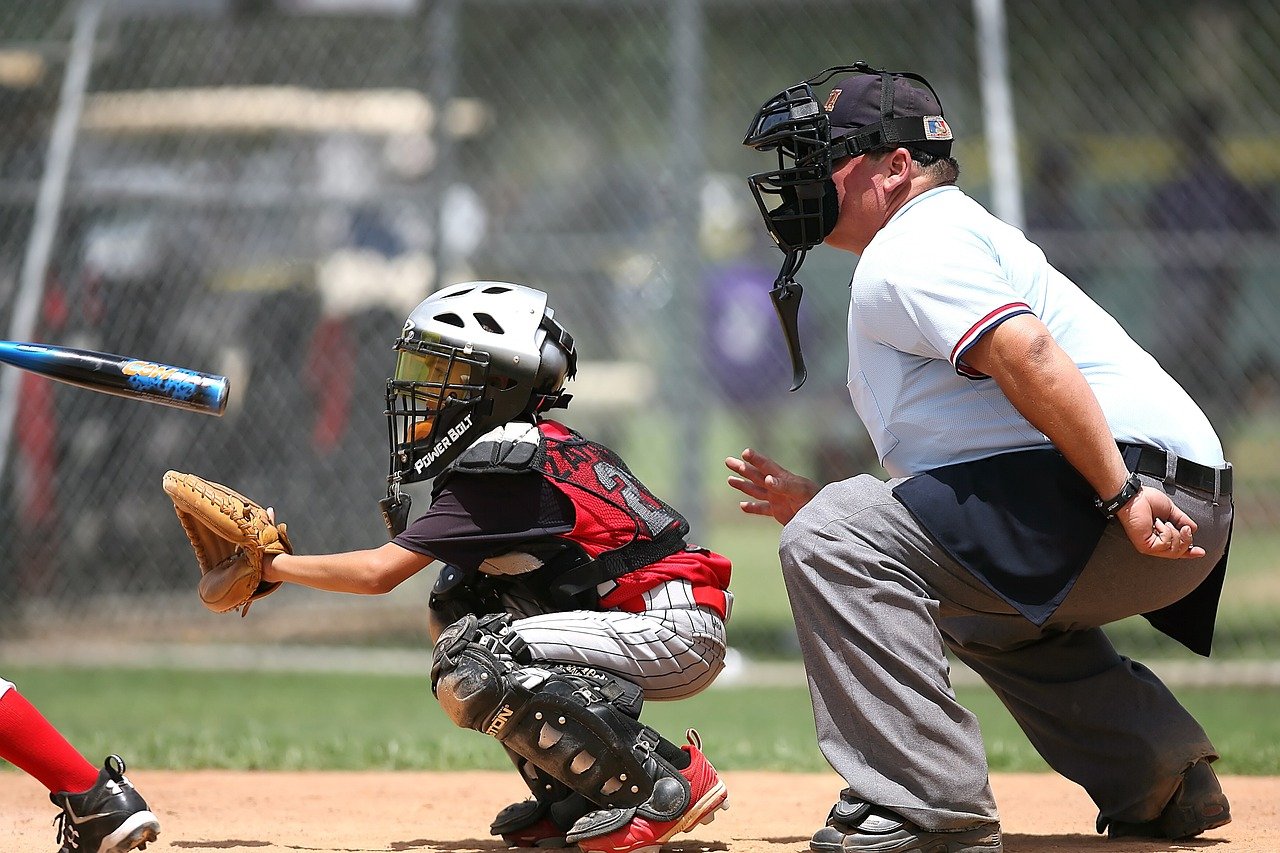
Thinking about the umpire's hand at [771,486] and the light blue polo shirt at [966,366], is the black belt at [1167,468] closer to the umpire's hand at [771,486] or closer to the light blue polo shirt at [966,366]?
the light blue polo shirt at [966,366]

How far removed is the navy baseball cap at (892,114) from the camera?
11.4 ft

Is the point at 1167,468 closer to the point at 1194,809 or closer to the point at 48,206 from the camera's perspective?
the point at 1194,809

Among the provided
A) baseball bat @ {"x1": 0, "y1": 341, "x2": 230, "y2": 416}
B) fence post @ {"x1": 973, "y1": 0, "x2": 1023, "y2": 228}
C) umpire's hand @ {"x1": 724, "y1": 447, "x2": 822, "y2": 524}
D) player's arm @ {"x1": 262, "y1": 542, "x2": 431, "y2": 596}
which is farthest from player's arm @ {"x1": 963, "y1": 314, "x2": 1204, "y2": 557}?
fence post @ {"x1": 973, "y1": 0, "x2": 1023, "y2": 228}

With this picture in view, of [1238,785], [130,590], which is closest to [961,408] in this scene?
[1238,785]

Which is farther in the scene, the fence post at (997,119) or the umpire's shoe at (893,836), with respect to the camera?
the fence post at (997,119)

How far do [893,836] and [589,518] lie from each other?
0.99 meters

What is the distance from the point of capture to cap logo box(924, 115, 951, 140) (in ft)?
11.5

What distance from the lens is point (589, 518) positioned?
3533 millimetres

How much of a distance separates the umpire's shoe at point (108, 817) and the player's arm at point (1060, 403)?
202 cm

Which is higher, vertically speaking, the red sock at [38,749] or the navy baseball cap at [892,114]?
the navy baseball cap at [892,114]

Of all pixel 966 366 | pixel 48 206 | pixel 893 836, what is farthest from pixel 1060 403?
pixel 48 206

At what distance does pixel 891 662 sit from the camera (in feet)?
10.4

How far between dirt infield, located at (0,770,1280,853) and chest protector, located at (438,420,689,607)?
0.73 meters

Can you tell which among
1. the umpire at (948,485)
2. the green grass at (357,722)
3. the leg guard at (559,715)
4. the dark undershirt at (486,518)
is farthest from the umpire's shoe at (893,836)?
the green grass at (357,722)
